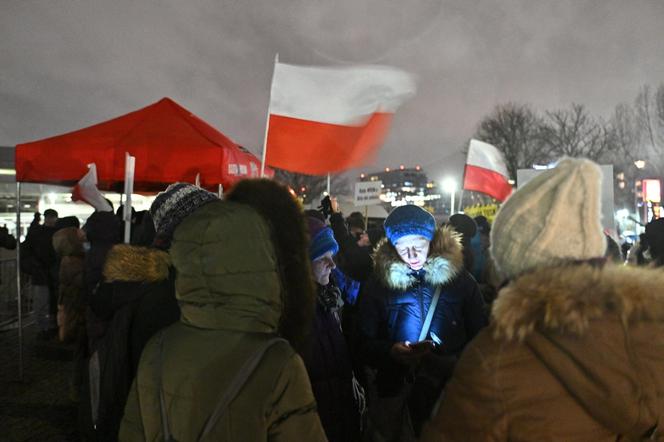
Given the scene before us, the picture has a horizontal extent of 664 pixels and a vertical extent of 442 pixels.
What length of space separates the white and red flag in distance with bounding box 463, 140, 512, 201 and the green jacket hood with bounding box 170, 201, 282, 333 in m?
8.68

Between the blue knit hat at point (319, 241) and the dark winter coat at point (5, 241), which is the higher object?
the blue knit hat at point (319, 241)

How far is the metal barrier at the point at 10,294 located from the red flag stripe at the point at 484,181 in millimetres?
9511

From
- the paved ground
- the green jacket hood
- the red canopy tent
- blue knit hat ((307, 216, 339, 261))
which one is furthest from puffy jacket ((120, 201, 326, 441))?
the red canopy tent

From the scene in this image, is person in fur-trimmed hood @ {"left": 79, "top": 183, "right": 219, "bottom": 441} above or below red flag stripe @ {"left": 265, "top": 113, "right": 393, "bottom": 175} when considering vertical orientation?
below

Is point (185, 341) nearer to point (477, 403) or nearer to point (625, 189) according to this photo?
point (477, 403)

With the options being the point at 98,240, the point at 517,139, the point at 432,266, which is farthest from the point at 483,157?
the point at 517,139

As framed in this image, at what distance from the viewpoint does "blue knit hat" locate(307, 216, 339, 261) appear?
303 centimetres

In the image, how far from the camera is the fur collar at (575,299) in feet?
4.05

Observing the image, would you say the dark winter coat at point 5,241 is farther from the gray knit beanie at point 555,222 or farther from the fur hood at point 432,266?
the gray knit beanie at point 555,222

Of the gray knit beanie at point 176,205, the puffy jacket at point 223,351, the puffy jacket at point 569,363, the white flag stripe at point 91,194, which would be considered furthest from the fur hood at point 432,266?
the white flag stripe at point 91,194

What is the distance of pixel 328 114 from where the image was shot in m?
5.60

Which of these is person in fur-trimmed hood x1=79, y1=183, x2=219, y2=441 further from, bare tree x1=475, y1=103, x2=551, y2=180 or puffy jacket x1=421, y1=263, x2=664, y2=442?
bare tree x1=475, y1=103, x2=551, y2=180

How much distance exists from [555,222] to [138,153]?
5.69 metres

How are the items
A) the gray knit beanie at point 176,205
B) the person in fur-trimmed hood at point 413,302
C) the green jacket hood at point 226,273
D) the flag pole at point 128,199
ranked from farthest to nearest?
the flag pole at point 128,199
the person in fur-trimmed hood at point 413,302
the gray knit beanie at point 176,205
the green jacket hood at point 226,273
